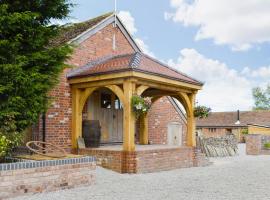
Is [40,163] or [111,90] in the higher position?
[111,90]

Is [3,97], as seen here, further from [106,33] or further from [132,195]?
[106,33]

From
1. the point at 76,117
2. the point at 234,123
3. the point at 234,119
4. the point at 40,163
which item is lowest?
the point at 40,163

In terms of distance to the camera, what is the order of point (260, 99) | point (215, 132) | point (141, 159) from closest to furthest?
point (141, 159)
point (215, 132)
point (260, 99)

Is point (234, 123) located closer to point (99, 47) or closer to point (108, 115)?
point (108, 115)

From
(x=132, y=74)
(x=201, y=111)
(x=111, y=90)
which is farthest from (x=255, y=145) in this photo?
(x=132, y=74)

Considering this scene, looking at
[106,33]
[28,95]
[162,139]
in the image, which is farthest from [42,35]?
[162,139]

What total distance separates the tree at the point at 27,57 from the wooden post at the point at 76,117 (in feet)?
10.6

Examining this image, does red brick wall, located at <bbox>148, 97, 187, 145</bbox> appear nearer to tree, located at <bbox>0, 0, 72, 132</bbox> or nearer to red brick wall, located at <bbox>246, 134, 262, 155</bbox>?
red brick wall, located at <bbox>246, 134, 262, 155</bbox>

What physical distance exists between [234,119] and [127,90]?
38307mm

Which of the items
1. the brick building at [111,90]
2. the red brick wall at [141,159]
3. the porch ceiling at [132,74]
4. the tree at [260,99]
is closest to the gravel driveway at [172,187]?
the red brick wall at [141,159]

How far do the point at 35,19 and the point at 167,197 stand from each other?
20.2ft

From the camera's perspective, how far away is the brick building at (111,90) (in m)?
12.5

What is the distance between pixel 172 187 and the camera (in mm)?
9961

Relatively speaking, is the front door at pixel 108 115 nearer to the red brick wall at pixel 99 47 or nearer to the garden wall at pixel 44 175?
the red brick wall at pixel 99 47
